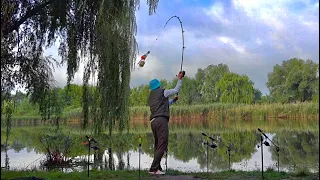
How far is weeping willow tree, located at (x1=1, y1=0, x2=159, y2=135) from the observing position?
521cm

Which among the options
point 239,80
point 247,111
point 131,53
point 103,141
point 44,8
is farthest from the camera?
point 239,80

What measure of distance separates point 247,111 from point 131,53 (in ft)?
75.2

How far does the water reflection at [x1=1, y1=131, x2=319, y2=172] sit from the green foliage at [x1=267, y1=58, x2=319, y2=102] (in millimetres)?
15408

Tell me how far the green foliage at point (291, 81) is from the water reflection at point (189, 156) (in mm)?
15408

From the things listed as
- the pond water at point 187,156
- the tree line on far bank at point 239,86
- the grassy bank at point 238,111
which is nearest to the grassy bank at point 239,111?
the grassy bank at point 238,111

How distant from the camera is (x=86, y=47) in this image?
17.7ft

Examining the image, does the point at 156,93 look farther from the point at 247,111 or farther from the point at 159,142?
the point at 247,111

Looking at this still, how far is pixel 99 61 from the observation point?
5375 millimetres

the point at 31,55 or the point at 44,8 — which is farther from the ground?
the point at 44,8

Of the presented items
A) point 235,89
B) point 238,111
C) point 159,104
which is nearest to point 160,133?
point 159,104

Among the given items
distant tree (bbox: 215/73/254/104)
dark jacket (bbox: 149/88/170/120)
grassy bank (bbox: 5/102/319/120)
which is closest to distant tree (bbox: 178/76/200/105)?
distant tree (bbox: 215/73/254/104)

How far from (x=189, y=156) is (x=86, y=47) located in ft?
20.4

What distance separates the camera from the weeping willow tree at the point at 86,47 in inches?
205

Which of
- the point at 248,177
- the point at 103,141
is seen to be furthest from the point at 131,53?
the point at 103,141
